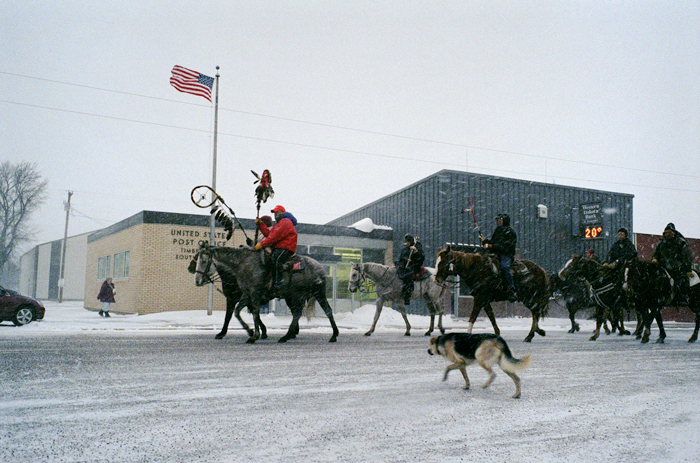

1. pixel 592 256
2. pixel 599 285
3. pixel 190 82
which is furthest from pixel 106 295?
pixel 599 285

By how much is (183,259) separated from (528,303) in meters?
16.0

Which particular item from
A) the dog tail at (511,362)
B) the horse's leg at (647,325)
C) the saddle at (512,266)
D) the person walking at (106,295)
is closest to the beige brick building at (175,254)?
the person walking at (106,295)

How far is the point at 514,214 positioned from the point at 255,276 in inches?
795

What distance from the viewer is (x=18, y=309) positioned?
53.6ft

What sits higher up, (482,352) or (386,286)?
(386,286)

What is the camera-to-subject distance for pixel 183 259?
76.4 ft

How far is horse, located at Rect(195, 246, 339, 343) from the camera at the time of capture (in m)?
10.2

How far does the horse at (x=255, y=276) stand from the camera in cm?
1021

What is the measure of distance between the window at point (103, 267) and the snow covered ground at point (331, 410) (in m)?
21.4

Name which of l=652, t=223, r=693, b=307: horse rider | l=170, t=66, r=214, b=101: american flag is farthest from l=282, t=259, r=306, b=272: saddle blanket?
l=170, t=66, r=214, b=101: american flag

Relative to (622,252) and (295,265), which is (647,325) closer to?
(622,252)

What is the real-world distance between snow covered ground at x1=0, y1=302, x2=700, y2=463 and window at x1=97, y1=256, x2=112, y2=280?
21.4 meters

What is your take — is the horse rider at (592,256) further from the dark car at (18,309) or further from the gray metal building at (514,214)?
the dark car at (18,309)

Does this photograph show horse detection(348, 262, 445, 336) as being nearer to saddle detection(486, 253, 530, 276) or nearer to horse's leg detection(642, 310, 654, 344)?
saddle detection(486, 253, 530, 276)
